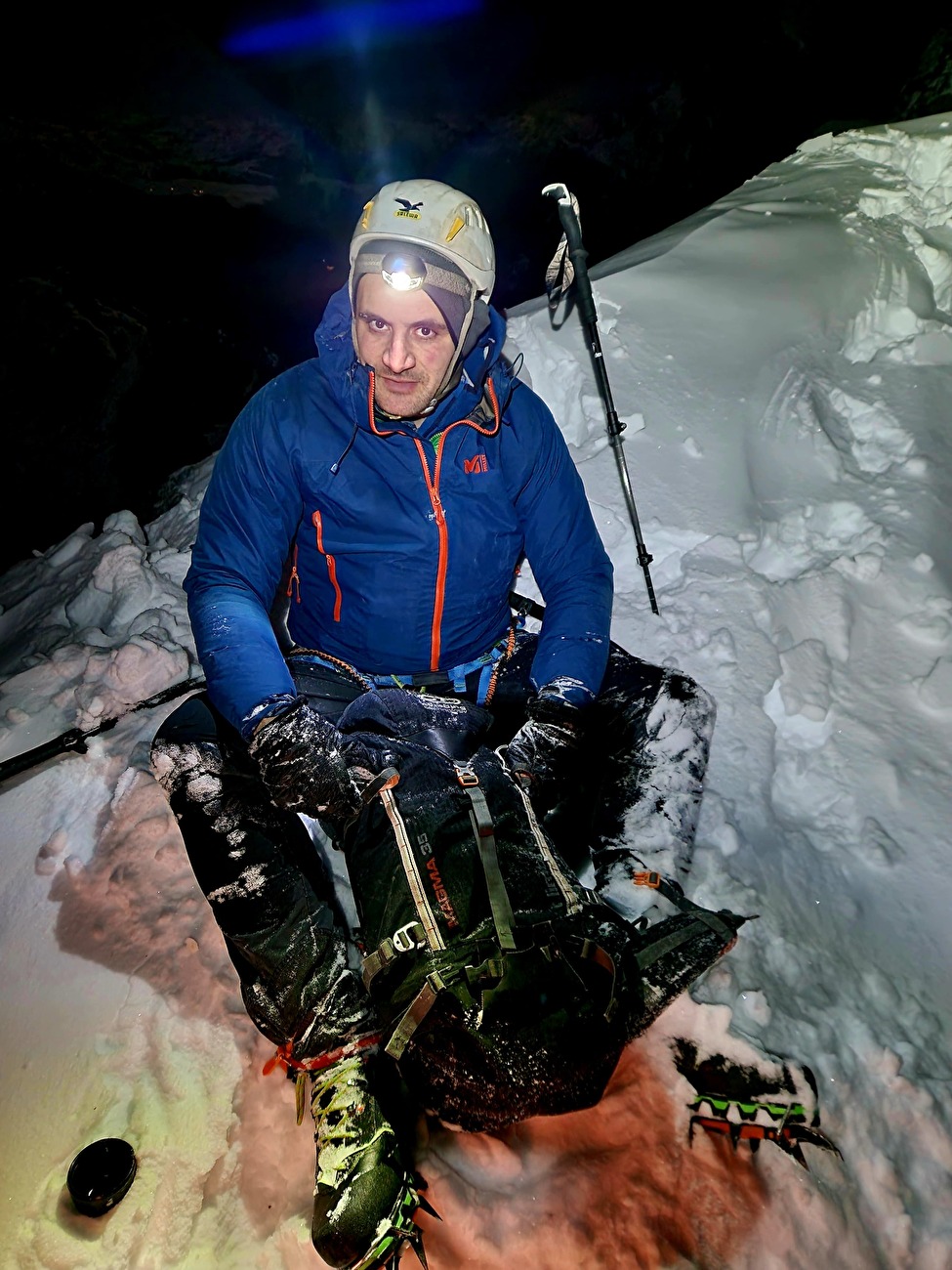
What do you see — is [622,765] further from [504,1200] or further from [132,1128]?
[132,1128]

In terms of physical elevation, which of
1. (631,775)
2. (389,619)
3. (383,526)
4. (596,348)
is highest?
(596,348)

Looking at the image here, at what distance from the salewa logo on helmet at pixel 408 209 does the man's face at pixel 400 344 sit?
28 cm

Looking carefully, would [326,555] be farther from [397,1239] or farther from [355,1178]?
[397,1239]

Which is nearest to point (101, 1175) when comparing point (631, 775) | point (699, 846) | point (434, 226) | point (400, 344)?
point (631, 775)

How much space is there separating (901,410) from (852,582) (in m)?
1.64

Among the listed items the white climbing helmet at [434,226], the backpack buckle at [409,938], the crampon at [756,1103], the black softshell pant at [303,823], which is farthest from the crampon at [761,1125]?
the white climbing helmet at [434,226]

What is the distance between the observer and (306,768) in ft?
7.93

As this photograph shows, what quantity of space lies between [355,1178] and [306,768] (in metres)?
1.20

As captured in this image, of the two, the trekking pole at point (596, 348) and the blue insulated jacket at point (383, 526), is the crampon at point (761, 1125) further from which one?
the trekking pole at point (596, 348)

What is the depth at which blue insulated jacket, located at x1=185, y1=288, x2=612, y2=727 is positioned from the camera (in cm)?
283

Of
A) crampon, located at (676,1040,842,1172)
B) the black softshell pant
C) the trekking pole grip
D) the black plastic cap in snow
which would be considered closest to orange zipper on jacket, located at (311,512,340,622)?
the black softshell pant

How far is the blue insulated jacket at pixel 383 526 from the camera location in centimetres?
283

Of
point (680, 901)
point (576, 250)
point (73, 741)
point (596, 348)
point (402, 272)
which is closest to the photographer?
point (680, 901)

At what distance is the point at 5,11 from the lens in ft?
51.7
